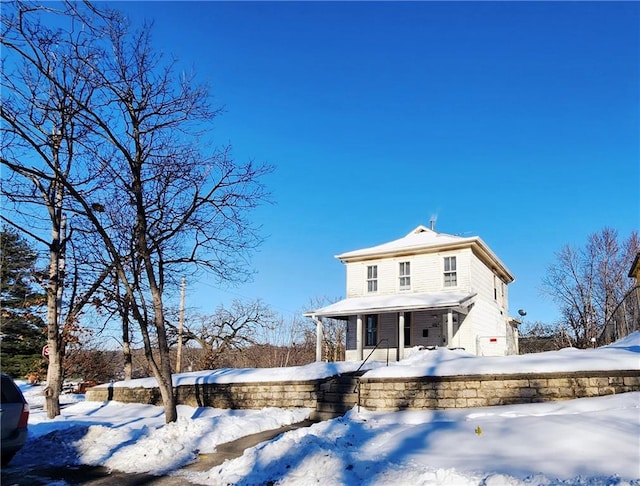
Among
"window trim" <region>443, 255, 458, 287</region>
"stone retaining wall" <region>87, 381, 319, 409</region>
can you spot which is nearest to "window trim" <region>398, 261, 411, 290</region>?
"window trim" <region>443, 255, 458, 287</region>

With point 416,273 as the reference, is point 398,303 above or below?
below

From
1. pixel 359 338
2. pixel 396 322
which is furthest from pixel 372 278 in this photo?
pixel 359 338

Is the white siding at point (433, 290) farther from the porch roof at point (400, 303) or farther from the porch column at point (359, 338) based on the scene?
the porch column at point (359, 338)

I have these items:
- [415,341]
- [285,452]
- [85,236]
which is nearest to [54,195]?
[85,236]

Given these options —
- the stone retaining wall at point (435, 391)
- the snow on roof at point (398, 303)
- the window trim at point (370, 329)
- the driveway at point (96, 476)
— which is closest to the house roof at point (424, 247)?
the snow on roof at point (398, 303)

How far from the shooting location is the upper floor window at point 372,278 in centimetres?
2345

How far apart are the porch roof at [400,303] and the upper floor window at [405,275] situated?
0.49m

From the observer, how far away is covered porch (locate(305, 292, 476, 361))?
2011 centimetres

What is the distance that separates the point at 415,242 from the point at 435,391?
46.9 feet

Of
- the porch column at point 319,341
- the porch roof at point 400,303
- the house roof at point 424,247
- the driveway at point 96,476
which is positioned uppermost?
the house roof at point 424,247

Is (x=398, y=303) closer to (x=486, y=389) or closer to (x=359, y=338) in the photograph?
(x=359, y=338)

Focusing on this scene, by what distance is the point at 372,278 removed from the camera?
77.3 feet

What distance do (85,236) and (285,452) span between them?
7770mm

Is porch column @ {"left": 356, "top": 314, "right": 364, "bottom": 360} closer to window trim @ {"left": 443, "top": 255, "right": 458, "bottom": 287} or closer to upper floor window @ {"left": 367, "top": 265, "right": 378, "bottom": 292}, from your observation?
upper floor window @ {"left": 367, "top": 265, "right": 378, "bottom": 292}
